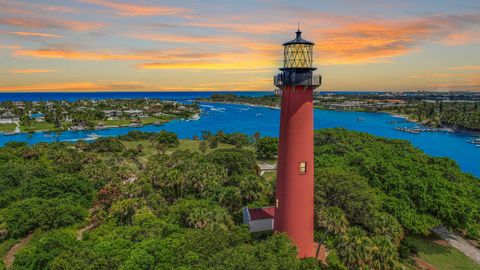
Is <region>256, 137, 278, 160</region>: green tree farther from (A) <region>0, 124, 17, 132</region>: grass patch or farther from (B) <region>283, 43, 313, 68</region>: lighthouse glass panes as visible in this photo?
(A) <region>0, 124, 17, 132</region>: grass patch

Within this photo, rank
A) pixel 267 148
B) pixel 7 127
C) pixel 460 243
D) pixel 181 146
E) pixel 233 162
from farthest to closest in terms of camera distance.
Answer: pixel 7 127, pixel 181 146, pixel 267 148, pixel 233 162, pixel 460 243

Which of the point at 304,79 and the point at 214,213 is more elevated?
the point at 304,79

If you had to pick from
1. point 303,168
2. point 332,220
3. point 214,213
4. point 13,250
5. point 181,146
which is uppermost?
point 303,168

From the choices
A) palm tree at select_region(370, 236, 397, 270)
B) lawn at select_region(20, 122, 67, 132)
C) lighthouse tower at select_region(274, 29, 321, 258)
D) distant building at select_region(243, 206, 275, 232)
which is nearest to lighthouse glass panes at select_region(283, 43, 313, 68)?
lighthouse tower at select_region(274, 29, 321, 258)

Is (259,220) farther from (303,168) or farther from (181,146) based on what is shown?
(181,146)

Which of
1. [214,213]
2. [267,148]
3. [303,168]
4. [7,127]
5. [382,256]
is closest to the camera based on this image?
[303,168]

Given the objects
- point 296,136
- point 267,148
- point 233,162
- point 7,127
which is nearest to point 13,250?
point 233,162

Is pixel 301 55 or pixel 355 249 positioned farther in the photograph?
pixel 355 249
